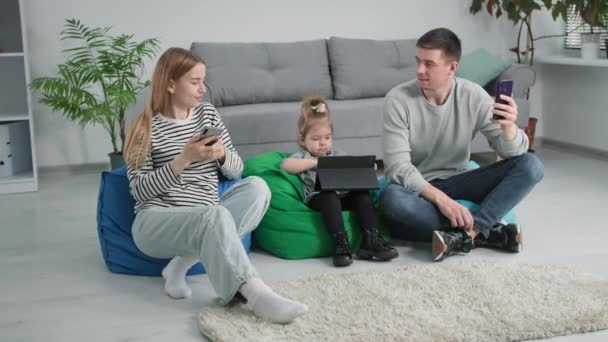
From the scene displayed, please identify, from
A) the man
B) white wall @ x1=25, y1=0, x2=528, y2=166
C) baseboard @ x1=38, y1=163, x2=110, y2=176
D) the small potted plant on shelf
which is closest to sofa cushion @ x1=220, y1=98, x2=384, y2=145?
white wall @ x1=25, y1=0, x2=528, y2=166

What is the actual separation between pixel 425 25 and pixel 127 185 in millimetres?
3352

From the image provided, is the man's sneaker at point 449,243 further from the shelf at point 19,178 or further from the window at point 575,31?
the window at point 575,31

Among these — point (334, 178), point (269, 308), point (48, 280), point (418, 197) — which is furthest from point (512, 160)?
point (48, 280)

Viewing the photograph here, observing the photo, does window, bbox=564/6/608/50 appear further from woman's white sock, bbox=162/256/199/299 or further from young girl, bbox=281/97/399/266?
woman's white sock, bbox=162/256/199/299

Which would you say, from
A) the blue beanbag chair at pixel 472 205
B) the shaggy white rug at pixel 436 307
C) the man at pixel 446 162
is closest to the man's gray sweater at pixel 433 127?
the man at pixel 446 162

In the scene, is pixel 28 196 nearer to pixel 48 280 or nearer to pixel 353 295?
pixel 48 280

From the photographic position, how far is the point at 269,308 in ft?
8.55

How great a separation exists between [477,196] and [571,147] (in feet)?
8.80

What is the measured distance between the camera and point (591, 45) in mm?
5488

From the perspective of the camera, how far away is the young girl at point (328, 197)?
3.32 m

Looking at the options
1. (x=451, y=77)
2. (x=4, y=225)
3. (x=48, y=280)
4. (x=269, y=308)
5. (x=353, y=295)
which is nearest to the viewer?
(x=269, y=308)

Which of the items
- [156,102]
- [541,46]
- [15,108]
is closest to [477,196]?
[156,102]

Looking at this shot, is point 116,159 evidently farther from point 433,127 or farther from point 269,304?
point 269,304

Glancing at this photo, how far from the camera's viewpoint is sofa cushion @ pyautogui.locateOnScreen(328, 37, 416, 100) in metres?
5.41
